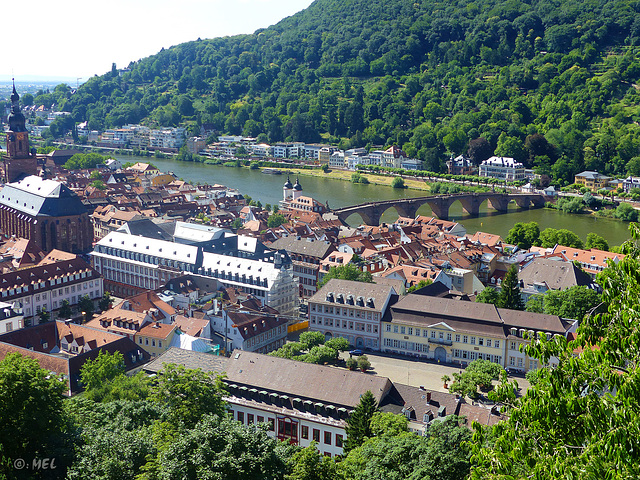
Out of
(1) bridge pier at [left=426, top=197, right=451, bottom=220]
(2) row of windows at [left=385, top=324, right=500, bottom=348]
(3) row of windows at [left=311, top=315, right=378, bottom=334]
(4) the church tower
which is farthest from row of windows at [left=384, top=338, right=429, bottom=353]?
(4) the church tower

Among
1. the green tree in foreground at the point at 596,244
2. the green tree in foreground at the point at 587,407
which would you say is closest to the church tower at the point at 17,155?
the green tree in foreground at the point at 596,244

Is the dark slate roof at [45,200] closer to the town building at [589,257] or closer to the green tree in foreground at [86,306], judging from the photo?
the green tree in foreground at [86,306]

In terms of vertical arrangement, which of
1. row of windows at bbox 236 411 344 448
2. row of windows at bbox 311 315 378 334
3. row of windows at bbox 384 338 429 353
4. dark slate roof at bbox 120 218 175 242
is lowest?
row of windows at bbox 384 338 429 353

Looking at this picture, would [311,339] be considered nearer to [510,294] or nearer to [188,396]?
[510,294]

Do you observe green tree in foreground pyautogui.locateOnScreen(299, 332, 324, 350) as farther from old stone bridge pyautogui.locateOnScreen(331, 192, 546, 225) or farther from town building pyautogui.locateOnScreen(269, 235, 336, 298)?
old stone bridge pyautogui.locateOnScreen(331, 192, 546, 225)

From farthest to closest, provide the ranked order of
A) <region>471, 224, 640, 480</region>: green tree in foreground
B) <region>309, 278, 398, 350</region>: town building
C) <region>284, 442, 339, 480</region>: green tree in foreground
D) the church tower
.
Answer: the church tower < <region>309, 278, 398, 350</region>: town building < <region>284, 442, 339, 480</region>: green tree in foreground < <region>471, 224, 640, 480</region>: green tree in foreground

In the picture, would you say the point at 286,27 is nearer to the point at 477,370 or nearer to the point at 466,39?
the point at 466,39

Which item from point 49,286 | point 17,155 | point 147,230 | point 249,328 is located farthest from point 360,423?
point 17,155
